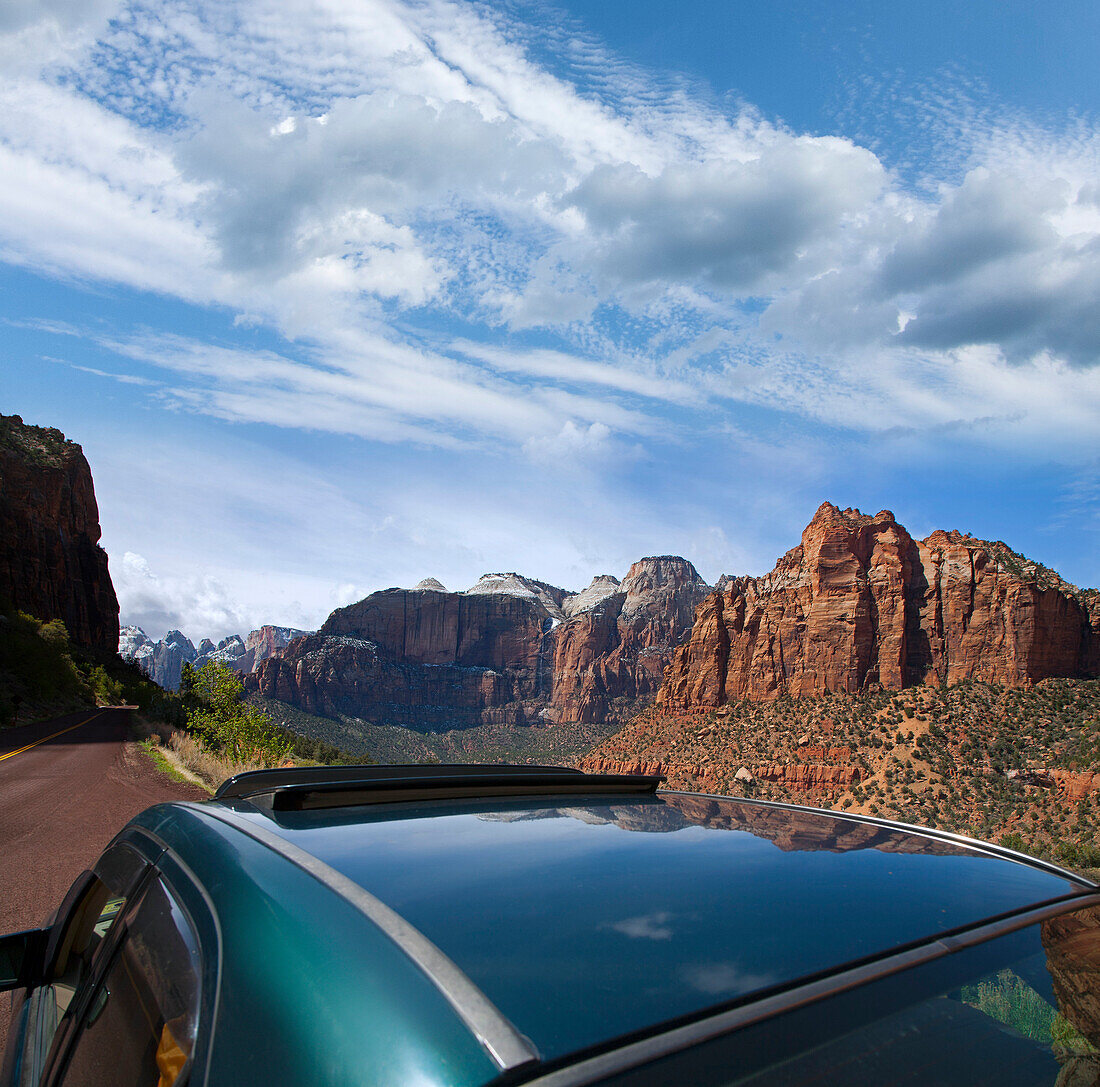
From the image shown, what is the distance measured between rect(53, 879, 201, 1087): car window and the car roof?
27 cm

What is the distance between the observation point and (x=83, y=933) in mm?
2535

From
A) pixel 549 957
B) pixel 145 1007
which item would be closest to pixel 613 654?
pixel 145 1007

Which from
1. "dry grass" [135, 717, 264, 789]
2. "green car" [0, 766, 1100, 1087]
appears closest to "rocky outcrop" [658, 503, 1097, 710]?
"dry grass" [135, 717, 264, 789]

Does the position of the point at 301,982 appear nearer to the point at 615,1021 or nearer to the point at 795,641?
the point at 615,1021

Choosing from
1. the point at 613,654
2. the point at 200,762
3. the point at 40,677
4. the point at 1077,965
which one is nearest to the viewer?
the point at 1077,965

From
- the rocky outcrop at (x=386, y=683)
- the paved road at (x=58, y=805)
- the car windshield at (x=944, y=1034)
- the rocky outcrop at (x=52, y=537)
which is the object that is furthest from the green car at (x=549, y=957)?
the rocky outcrop at (x=386, y=683)

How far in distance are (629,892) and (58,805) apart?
560 inches

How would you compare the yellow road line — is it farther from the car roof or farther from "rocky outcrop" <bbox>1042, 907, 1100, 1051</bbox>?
"rocky outcrop" <bbox>1042, 907, 1100, 1051</bbox>

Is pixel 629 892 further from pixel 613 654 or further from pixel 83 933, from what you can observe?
pixel 613 654

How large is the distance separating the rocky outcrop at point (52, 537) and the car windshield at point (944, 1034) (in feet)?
209

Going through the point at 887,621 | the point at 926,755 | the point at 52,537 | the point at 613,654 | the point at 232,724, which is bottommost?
the point at 926,755

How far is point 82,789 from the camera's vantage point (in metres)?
14.1

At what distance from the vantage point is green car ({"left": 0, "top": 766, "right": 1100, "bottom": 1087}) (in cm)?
108

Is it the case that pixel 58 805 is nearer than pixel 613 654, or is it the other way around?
pixel 58 805
